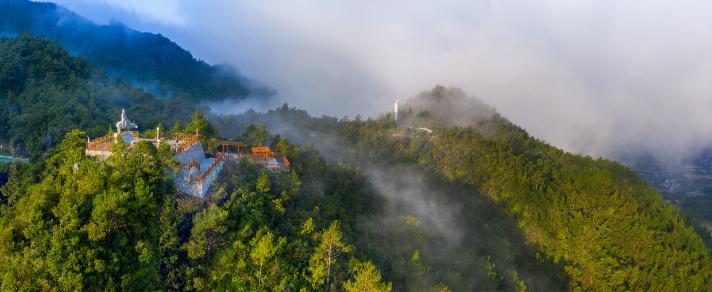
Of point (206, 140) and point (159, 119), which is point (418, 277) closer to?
point (206, 140)

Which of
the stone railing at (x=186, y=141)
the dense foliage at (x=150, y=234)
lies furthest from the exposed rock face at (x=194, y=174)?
the dense foliage at (x=150, y=234)

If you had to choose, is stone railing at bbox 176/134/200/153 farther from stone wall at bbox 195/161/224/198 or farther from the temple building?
stone wall at bbox 195/161/224/198

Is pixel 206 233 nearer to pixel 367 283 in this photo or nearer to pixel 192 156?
pixel 192 156

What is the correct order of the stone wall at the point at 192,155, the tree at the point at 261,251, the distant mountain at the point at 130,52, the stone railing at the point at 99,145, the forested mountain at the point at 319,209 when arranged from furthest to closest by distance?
the distant mountain at the point at 130,52 → the stone railing at the point at 99,145 → the stone wall at the point at 192,155 → the tree at the point at 261,251 → the forested mountain at the point at 319,209

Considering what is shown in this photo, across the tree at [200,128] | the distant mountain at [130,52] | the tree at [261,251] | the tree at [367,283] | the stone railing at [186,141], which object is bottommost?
the tree at [367,283]

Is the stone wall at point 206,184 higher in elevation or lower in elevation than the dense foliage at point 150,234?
higher

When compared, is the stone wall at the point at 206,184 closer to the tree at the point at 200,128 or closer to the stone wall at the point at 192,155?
the stone wall at the point at 192,155

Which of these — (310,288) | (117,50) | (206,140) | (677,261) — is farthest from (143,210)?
(117,50)
